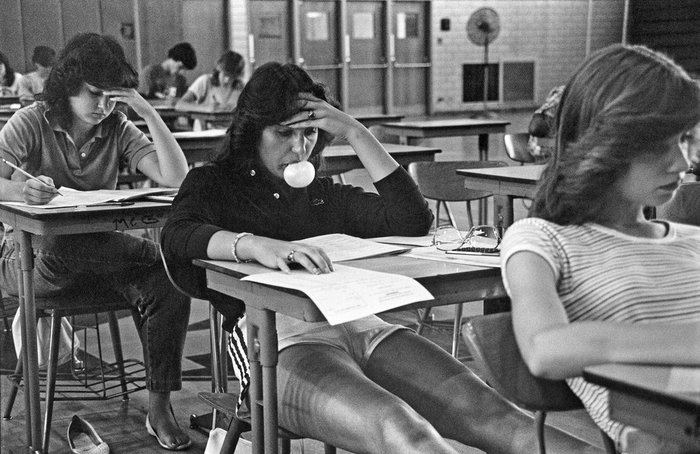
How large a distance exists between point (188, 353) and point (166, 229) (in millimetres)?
2072

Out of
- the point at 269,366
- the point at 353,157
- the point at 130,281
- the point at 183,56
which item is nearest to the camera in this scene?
the point at 269,366

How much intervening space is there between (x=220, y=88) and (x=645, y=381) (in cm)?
841

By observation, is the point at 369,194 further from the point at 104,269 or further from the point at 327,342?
Answer: the point at 104,269

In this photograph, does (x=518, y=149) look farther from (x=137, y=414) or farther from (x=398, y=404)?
(x=398, y=404)

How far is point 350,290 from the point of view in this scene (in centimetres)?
163

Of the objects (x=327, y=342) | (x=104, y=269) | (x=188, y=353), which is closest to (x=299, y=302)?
(x=327, y=342)

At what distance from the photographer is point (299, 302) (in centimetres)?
161

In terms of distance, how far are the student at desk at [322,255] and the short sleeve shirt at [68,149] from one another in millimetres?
1218

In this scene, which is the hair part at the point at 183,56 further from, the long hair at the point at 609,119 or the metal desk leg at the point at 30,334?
the long hair at the point at 609,119

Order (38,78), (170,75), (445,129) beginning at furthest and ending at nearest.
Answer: (170,75)
(38,78)
(445,129)

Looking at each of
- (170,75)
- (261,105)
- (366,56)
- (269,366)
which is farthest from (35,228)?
(366,56)

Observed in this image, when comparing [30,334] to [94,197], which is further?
[94,197]

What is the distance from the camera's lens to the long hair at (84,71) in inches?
124

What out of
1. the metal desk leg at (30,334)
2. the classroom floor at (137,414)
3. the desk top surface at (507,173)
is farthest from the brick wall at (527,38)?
the metal desk leg at (30,334)
